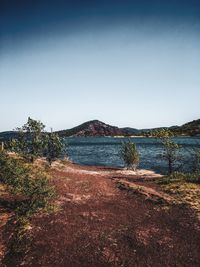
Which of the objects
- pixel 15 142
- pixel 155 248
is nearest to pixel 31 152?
pixel 15 142

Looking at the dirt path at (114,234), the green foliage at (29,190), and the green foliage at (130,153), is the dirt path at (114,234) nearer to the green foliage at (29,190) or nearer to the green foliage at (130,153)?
the green foliage at (29,190)

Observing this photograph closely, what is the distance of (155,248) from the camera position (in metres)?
17.7

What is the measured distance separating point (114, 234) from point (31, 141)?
28.4 m

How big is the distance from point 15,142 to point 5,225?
24.9 metres

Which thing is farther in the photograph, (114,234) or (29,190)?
(29,190)

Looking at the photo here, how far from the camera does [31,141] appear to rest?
147ft

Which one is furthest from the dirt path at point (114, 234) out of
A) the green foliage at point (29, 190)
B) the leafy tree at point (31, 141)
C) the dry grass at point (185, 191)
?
the leafy tree at point (31, 141)

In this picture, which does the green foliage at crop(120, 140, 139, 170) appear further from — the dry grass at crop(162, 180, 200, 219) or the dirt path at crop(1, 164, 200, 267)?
the dirt path at crop(1, 164, 200, 267)

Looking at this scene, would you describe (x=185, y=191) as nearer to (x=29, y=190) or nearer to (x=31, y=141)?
(x=29, y=190)

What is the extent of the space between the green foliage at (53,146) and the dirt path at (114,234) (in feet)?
63.7

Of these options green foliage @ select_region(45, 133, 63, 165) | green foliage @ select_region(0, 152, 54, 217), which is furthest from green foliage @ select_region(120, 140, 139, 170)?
green foliage @ select_region(0, 152, 54, 217)

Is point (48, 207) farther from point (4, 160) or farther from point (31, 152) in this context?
point (31, 152)

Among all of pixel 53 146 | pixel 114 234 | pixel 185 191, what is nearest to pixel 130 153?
pixel 53 146

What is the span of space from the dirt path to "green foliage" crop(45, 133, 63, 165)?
63.7 feet
